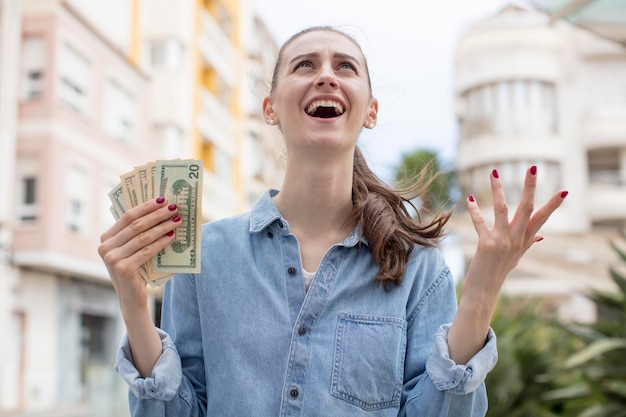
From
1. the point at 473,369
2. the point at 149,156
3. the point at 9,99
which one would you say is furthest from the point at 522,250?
the point at 149,156

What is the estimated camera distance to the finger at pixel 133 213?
2.12 metres

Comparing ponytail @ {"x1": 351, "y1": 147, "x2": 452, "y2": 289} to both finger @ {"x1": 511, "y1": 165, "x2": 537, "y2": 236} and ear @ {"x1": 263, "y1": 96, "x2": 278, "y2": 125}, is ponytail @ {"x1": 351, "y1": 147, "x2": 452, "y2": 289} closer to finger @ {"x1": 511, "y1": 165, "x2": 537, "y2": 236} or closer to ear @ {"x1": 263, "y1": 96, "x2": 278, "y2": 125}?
ear @ {"x1": 263, "y1": 96, "x2": 278, "y2": 125}

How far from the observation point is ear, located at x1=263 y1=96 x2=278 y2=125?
275cm

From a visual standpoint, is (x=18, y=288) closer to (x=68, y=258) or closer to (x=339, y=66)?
(x=68, y=258)

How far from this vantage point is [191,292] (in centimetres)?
248

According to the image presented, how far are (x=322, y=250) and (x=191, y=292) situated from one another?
0.41 metres

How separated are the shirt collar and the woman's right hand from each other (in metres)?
0.41

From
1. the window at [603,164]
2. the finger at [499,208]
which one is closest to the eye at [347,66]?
the finger at [499,208]

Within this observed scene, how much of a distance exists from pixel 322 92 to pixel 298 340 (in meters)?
0.72

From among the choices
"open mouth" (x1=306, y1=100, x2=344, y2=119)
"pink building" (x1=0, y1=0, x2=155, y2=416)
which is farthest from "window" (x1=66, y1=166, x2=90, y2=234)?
"open mouth" (x1=306, y1=100, x2=344, y2=119)

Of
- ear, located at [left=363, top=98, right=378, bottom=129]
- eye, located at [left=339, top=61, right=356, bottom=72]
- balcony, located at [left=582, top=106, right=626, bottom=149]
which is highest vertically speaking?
A: balcony, located at [left=582, top=106, right=626, bottom=149]

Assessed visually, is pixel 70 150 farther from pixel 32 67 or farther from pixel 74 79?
pixel 32 67

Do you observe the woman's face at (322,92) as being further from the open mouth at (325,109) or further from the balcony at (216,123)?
the balcony at (216,123)

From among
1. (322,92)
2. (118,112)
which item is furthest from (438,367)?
(118,112)
